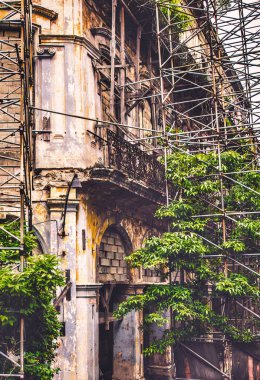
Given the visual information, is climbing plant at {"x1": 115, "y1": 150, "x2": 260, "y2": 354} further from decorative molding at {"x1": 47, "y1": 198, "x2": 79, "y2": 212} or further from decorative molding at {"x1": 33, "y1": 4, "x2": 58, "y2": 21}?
decorative molding at {"x1": 33, "y1": 4, "x2": 58, "y2": 21}

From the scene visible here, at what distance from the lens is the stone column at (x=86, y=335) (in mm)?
11344

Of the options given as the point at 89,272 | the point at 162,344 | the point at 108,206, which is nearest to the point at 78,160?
the point at 108,206

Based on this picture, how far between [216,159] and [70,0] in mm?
4736

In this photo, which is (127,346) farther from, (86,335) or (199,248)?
(199,248)

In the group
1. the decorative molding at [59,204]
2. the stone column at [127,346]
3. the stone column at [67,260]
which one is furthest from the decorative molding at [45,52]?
the stone column at [127,346]

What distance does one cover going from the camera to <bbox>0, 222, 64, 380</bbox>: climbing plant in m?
7.85

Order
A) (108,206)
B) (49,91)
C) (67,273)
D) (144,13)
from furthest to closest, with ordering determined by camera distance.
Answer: (144,13) < (108,206) < (49,91) < (67,273)

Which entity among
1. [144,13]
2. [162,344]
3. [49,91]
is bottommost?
[162,344]

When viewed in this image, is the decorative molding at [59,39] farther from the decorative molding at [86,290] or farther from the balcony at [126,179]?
the decorative molding at [86,290]

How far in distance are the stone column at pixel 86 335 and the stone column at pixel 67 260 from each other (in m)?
0.15

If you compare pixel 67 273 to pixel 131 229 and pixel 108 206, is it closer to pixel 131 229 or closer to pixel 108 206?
pixel 108 206

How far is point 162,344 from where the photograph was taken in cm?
1217

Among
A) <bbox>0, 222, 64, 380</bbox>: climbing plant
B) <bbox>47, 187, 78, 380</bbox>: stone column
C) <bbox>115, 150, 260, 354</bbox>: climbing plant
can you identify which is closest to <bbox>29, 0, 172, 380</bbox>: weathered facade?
<bbox>47, 187, 78, 380</bbox>: stone column

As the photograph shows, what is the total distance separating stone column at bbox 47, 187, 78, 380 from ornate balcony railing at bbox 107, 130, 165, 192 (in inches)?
63.7
